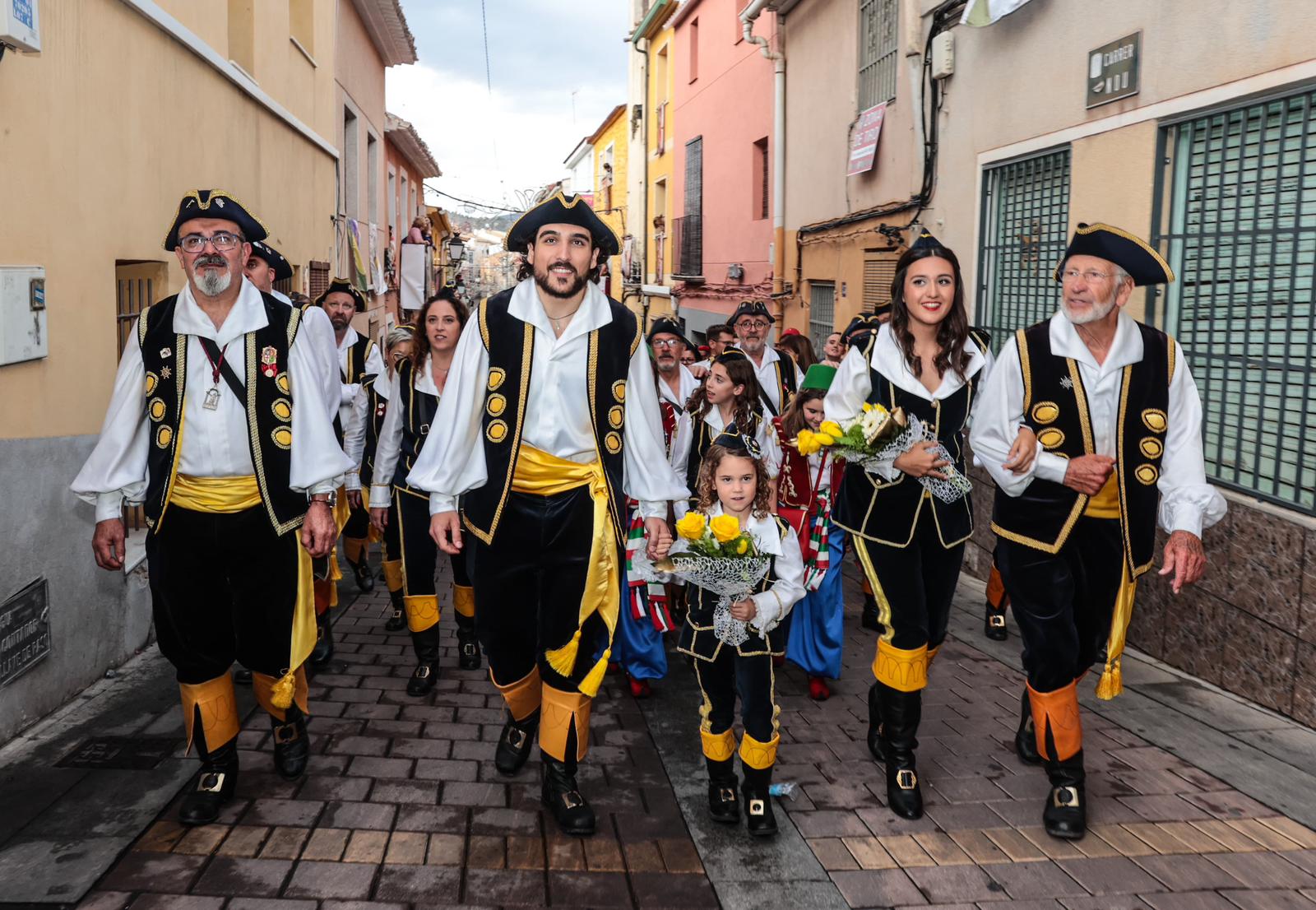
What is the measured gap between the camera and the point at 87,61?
5.77 metres

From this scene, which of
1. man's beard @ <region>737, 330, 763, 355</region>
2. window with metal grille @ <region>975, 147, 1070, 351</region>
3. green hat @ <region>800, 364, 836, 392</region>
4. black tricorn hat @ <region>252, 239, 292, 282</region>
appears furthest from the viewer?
window with metal grille @ <region>975, 147, 1070, 351</region>

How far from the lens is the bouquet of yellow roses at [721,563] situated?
3943 mm

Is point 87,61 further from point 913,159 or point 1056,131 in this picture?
point 913,159

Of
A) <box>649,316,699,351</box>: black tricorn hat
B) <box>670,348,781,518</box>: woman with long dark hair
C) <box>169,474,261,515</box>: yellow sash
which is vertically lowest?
<box>169,474,261,515</box>: yellow sash

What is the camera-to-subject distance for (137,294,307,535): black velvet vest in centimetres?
416

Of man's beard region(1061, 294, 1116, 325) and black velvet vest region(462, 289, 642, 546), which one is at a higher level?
man's beard region(1061, 294, 1116, 325)

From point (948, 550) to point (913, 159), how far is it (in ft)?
22.5

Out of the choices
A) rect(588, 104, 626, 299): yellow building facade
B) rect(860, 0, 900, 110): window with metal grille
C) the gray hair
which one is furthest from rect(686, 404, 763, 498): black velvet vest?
rect(588, 104, 626, 299): yellow building facade

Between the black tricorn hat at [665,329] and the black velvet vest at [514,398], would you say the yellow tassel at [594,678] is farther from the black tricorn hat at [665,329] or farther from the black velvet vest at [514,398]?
the black tricorn hat at [665,329]

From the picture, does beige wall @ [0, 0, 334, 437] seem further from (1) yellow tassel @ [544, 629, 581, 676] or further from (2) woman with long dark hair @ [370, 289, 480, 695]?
(1) yellow tassel @ [544, 629, 581, 676]

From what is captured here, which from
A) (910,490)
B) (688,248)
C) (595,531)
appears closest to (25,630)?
(595,531)

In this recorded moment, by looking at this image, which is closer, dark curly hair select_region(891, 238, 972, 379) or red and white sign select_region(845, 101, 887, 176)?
dark curly hair select_region(891, 238, 972, 379)

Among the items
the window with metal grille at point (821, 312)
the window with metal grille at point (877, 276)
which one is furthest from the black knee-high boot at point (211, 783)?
the window with metal grille at point (821, 312)

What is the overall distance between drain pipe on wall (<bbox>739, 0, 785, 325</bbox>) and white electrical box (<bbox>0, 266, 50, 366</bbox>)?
38.1 feet
